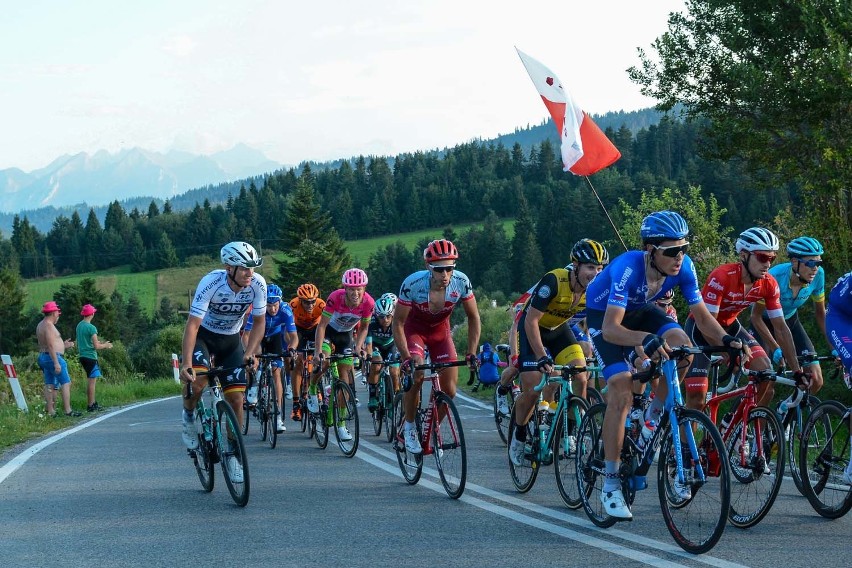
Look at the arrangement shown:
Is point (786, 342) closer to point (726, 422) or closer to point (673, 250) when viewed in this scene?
point (726, 422)

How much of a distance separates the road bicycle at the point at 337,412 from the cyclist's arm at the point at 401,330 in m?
1.91

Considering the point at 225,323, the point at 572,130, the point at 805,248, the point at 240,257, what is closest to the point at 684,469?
the point at 805,248

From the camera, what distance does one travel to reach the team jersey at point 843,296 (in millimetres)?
7316

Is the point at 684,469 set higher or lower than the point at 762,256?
lower

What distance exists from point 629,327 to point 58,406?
14.8m

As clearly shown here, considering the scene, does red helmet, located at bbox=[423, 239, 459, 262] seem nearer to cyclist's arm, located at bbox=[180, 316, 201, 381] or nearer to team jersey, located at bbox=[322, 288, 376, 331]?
cyclist's arm, located at bbox=[180, 316, 201, 381]

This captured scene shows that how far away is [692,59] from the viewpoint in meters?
27.7

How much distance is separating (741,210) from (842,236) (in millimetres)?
101503

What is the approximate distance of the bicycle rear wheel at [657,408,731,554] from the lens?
5.41m

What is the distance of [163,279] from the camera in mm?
142000

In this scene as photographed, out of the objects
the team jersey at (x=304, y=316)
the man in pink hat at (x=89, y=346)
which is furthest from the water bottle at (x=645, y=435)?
the man in pink hat at (x=89, y=346)

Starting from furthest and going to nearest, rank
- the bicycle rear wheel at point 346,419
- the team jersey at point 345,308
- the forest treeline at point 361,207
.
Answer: the forest treeline at point 361,207 < the team jersey at point 345,308 < the bicycle rear wheel at point 346,419

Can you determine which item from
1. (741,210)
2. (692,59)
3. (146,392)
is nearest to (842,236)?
(692,59)

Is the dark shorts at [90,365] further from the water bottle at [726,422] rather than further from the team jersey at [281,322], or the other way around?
the water bottle at [726,422]
